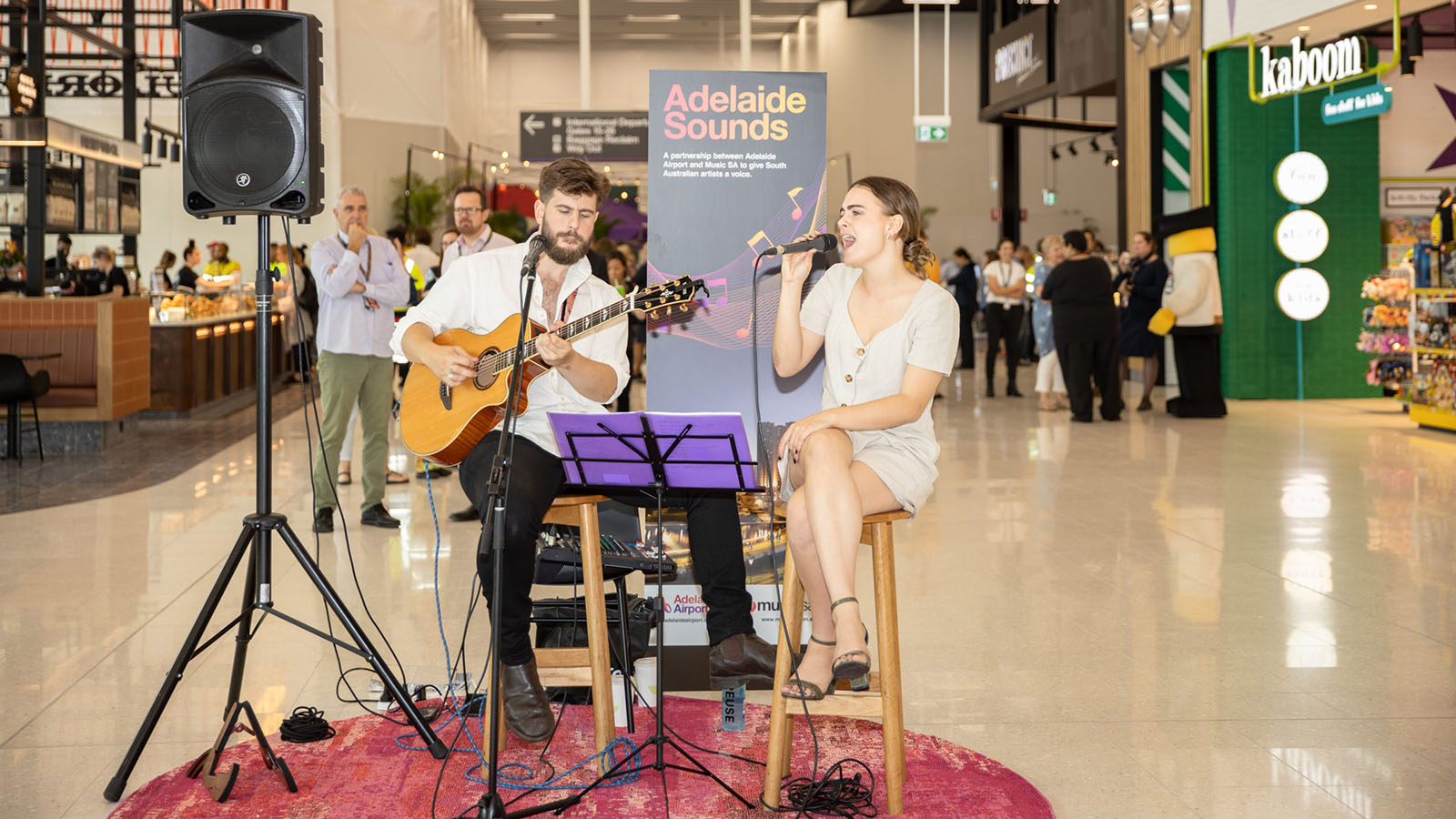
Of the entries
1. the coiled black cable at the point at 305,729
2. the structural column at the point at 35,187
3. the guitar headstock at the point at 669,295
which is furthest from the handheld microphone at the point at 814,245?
the structural column at the point at 35,187

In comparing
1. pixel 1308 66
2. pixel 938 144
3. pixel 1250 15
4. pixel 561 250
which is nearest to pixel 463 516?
pixel 561 250

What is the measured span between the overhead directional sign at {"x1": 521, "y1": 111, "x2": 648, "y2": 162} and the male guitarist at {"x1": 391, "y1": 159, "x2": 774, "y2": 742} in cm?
1369

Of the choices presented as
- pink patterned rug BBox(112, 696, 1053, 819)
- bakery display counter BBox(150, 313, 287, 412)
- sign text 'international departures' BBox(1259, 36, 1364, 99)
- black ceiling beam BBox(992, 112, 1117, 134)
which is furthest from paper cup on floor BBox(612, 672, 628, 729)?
black ceiling beam BBox(992, 112, 1117, 134)

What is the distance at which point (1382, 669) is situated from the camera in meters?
3.99

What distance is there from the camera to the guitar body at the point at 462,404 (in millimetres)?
3393

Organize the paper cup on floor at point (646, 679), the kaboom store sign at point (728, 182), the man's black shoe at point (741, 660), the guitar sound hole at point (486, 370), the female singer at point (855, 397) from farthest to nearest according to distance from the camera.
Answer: the kaboom store sign at point (728, 182) → the paper cup on floor at point (646, 679) → the man's black shoe at point (741, 660) → the guitar sound hole at point (486, 370) → the female singer at point (855, 397)

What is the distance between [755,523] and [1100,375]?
25.8 feet

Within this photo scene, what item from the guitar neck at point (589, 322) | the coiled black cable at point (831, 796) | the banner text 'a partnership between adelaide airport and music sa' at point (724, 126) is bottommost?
the coiled black cable at point (831, 796)

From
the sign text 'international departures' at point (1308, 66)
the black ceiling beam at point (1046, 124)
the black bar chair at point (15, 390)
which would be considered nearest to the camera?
the black bar chair at point (15, 390)

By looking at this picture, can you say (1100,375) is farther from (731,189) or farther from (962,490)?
(731,189)

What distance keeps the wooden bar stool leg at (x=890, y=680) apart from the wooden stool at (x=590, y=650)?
2.30ft

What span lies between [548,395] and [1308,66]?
30.9ft

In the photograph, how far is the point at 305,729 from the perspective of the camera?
341 cm

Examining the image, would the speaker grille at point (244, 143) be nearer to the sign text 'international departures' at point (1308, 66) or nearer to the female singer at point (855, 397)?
the female singer at point (855, 397)
